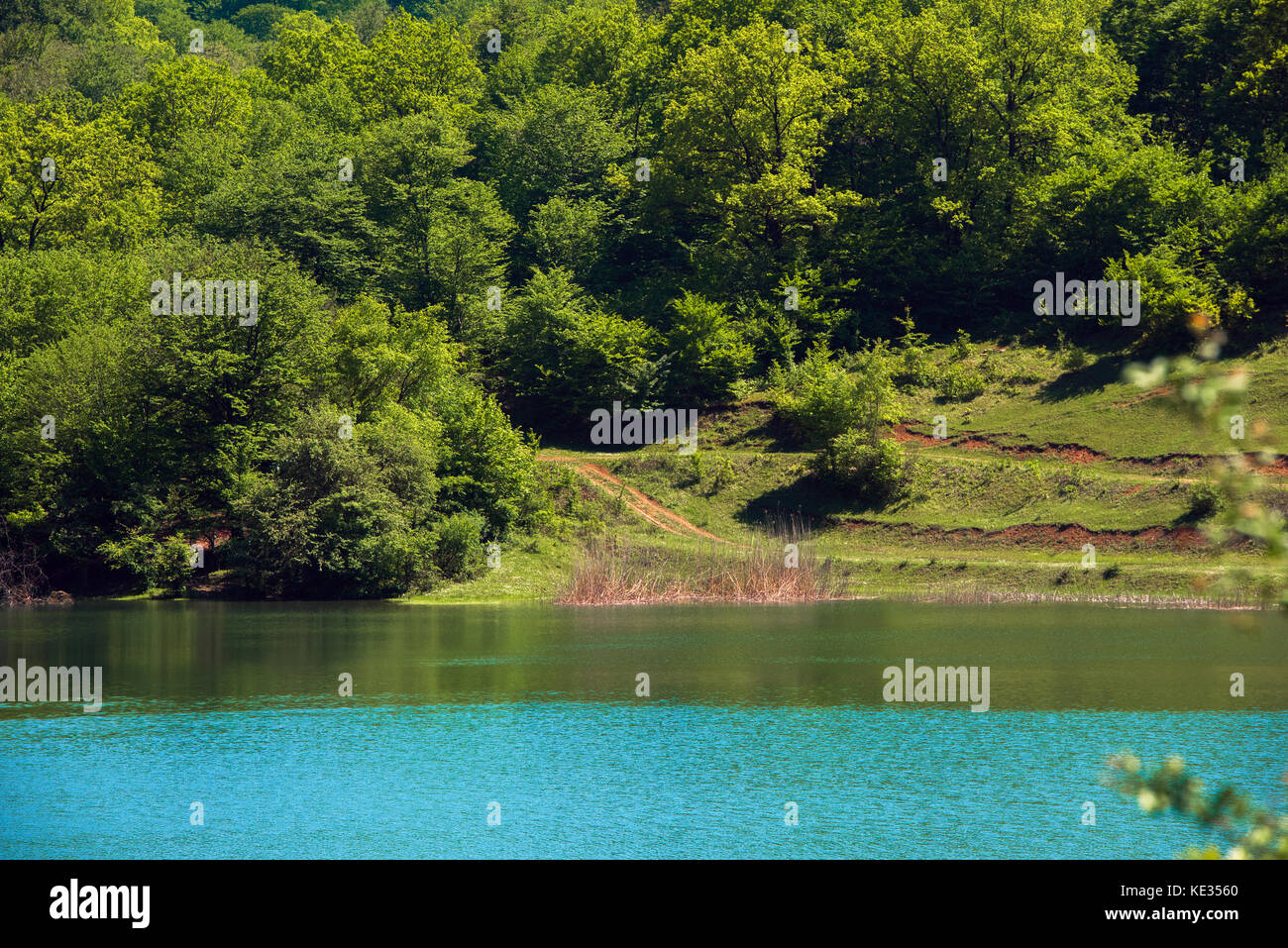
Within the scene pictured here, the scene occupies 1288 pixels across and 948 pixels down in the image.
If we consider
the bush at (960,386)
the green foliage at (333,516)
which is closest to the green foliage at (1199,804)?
the green foliage at (333,516)

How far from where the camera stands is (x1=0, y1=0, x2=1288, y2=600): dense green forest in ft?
168

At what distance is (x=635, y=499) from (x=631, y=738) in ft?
106

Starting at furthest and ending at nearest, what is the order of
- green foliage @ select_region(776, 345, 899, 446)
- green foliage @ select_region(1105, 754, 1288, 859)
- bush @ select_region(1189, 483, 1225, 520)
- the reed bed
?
green foliage @ select_region(776, 345, 899, 446) → bush @ select_region(1189, 483, 1225, 520) → the reed bed → green foliage @ select_region(1105, 754, 1288, 859)

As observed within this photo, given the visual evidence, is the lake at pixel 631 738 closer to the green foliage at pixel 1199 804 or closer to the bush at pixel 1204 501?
the bush at pixel 1204 501

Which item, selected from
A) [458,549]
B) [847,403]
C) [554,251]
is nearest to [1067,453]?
[847,403]

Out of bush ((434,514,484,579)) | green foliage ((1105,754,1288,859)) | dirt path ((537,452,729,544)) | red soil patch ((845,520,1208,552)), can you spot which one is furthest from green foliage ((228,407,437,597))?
green foliage ((1105,754,1288,859))

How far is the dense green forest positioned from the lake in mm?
13543

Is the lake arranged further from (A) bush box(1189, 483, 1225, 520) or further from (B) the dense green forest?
(B) the dense green forest

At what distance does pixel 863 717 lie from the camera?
25.3 meters

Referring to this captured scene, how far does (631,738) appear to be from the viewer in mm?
23594

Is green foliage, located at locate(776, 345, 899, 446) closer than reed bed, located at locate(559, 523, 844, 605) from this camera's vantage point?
No

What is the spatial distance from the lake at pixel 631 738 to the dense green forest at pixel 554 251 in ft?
44.4

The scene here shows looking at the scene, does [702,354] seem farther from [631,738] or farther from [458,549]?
[631,738]

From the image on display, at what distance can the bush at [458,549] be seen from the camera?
49719 mm
